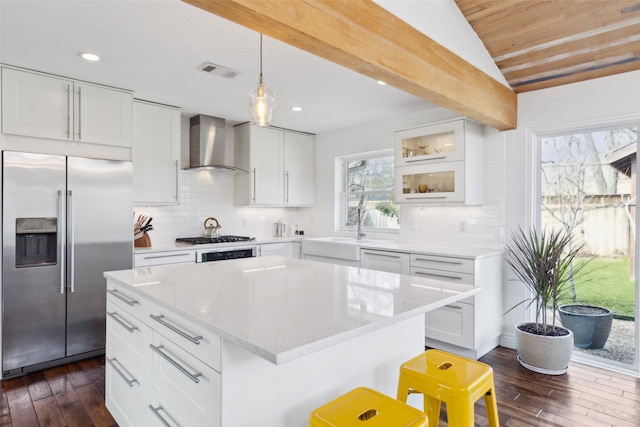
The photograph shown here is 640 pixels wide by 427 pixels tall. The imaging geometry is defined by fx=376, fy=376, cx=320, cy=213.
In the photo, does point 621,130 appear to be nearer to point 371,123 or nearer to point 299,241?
point 371,123

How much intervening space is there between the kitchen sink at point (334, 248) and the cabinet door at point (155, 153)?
164 cm

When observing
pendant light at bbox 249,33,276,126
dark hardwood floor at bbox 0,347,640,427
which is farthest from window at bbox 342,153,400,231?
pendant light at bbox 249,33,276,126

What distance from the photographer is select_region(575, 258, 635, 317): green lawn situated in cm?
308

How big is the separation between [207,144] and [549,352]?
156 inches

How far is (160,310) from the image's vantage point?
1701 millimetres

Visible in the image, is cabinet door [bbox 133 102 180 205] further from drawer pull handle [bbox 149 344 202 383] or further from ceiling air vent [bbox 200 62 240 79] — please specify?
drawer pull handle [bbox 149 344 202 383]

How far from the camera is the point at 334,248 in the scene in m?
4.29

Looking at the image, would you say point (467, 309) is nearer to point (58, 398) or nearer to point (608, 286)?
point (608, 286)

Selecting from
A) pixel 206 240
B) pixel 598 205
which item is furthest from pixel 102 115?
pixel 598 205

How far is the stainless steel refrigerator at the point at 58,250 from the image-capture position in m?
2.88

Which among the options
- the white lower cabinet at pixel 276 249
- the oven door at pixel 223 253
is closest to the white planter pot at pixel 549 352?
the white lower cabinet at pixel 276 249

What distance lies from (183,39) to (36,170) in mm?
1630

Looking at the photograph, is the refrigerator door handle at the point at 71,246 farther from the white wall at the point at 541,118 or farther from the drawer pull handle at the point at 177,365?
the white wall at the point at 541,118

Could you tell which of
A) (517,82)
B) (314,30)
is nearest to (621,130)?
(517,82)
